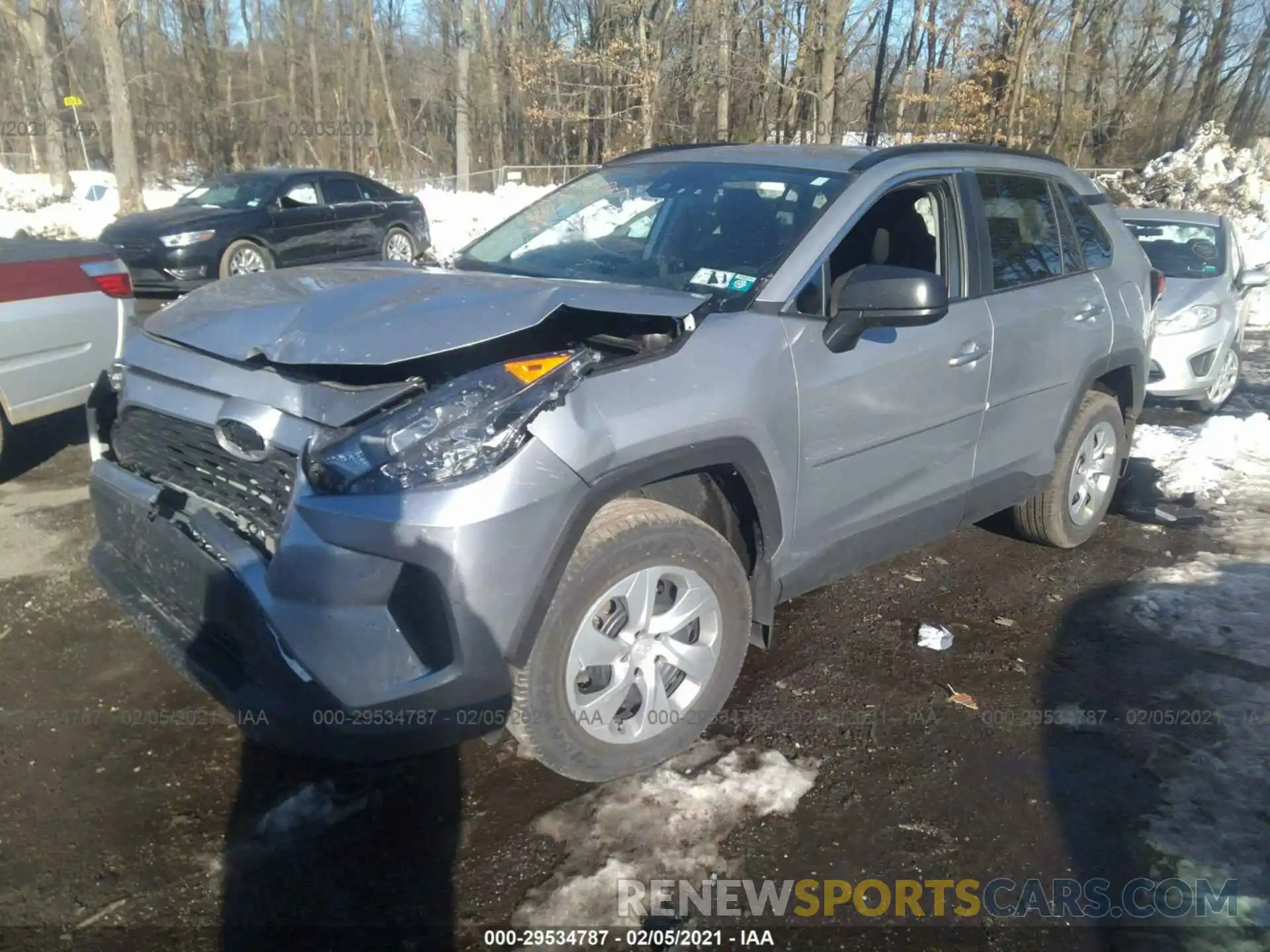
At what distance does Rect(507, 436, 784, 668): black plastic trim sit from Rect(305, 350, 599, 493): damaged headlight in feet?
0.92

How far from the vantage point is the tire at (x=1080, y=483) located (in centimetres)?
463

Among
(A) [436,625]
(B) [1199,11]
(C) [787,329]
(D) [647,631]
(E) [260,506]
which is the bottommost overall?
(D) [647,631]

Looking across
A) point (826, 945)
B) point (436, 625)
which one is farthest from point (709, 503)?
point (826, 945)

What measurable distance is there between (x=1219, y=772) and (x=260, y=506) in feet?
10.1

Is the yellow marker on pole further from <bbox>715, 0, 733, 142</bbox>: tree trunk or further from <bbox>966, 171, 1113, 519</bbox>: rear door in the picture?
<bbox>966, 171, 1113, 519</bbox>: rear door

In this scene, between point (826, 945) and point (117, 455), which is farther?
point (117, 455)

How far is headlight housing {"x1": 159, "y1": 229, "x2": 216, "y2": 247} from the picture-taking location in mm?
11422

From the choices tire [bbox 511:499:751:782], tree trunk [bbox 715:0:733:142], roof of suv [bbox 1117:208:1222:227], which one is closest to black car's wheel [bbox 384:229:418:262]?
roof of suv [bbox 1117:208:1222:227]

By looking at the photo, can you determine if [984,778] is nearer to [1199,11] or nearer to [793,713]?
[793,713]

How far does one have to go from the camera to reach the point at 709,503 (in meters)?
3.22

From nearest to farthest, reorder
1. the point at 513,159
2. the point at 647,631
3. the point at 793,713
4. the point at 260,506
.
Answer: the point at 260,506 → the point at 647,631 → the point at 793,713 → the point at 513,159

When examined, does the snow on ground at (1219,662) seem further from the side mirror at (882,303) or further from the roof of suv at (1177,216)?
the roof of suv at (1177,216)

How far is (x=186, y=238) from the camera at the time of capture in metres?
11.5

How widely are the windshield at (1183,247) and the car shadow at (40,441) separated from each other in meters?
8.40
